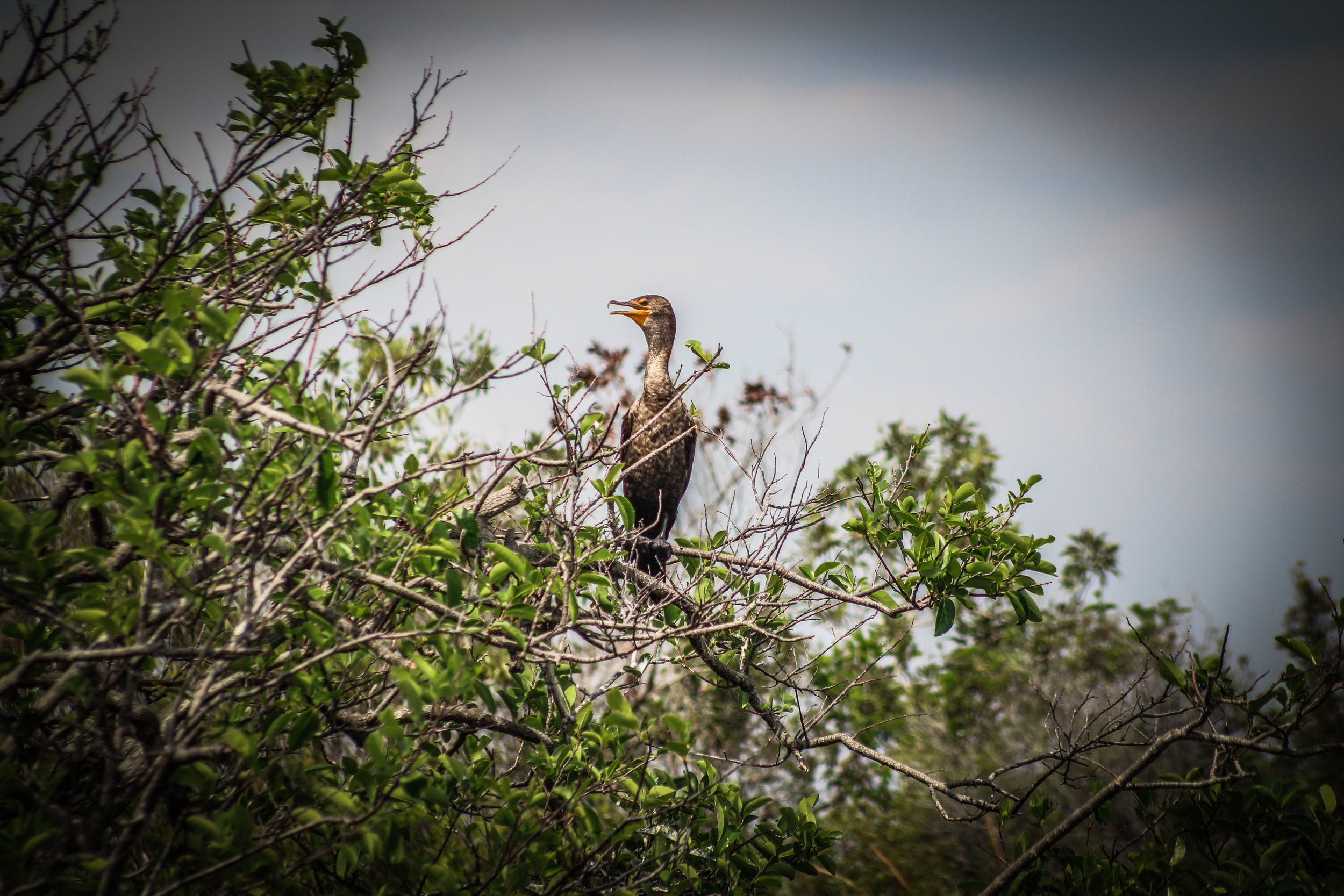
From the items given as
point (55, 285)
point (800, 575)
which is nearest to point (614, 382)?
point (800, 575)

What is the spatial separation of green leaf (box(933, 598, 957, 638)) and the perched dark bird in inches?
75.4

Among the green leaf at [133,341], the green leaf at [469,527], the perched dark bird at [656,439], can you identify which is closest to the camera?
the green leaf at [133,341]

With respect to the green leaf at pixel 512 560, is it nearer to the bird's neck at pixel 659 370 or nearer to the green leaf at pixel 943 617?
the green leaf at pixel 943 617

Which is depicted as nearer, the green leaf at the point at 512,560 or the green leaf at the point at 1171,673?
the green leaf at the point at 512,560

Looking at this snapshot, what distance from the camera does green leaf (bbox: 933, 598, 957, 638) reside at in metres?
2.39

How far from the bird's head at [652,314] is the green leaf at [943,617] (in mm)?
3000

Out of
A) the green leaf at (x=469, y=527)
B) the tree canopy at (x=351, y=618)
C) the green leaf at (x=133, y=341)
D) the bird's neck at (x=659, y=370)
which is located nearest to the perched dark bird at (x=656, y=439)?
the bird's neck at (x=659, y=370)

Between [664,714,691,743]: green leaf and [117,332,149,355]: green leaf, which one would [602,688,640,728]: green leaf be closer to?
[664,714,691,743]: green leaf

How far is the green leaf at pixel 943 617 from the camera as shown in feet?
7.84

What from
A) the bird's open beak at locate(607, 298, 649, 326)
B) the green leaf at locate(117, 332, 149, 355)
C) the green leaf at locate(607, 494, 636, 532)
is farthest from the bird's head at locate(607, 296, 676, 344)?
the green leaf at locate(117, 332, 149, 355)

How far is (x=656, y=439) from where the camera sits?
448 cm

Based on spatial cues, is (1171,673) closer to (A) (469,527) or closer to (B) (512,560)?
(B) (512,560)

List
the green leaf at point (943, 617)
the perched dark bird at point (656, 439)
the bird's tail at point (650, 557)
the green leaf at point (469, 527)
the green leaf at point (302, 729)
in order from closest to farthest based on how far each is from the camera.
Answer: the green leaf at point (302, 729), the green leaf at point (469, 527), the green leaf at point (943, 617), the bird's tail at point (650, 557), the perched dark bird at point (656, 439)

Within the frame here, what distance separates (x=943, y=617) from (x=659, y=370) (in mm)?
2880
